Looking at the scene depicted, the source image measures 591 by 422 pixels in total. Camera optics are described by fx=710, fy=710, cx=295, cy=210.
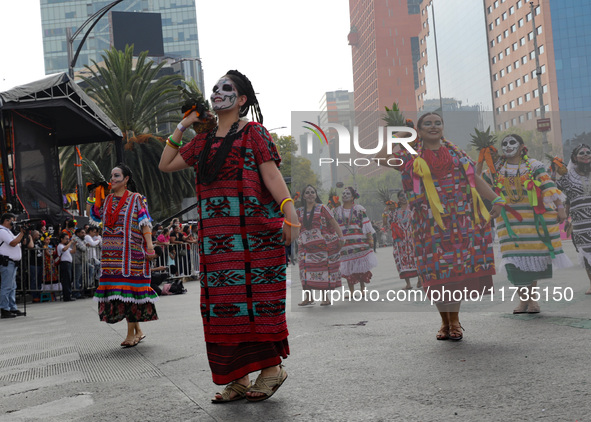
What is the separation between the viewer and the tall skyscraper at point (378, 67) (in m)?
7.01

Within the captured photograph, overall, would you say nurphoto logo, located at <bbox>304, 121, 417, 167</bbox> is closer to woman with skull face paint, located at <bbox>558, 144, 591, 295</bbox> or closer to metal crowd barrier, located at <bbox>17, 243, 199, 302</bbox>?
woman with skull face paint, located at <bbox>558, 144, 591, 295</bbox>

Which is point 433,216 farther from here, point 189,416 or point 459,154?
point 189,416

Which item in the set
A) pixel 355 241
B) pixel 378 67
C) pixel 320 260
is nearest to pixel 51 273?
pixel 320 260

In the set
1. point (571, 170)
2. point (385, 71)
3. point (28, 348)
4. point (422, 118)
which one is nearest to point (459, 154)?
point (422, 118)

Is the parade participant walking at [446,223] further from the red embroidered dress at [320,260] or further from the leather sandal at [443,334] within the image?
the red embroidered dress at [320,260]

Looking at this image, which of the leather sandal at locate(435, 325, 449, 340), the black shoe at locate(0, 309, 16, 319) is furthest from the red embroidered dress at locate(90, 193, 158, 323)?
the black shoe at locate(0, 309, 16, 319)

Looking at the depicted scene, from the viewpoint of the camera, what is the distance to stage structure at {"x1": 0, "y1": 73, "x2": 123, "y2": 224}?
16391mm

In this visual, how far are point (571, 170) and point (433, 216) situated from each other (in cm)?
179

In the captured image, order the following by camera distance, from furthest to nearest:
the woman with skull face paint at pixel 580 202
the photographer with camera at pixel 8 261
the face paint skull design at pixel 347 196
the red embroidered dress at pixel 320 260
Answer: the photographer with camera at pixel 8 261, the red embroidered dress at pixel 320 260, the face paint skull design at pixel 347 196, the woman with skull face paint at pixel 580 202

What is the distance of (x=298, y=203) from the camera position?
934 centimetres

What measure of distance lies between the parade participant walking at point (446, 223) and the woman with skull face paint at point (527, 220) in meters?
0.85

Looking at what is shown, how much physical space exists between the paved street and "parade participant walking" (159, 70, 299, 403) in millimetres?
225

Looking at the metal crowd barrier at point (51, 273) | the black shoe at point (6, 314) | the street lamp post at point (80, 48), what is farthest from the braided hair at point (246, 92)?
the street lamp post at point (80, 48)

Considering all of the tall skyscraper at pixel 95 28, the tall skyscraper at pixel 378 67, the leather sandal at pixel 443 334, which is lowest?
the leather sandal at pixel 443 334
